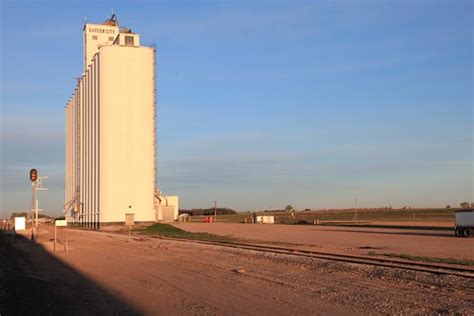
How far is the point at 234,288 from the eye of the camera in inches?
691

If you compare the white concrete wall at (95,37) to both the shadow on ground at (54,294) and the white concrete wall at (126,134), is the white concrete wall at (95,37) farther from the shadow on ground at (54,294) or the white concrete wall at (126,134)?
the shadow on ground at (54,294)

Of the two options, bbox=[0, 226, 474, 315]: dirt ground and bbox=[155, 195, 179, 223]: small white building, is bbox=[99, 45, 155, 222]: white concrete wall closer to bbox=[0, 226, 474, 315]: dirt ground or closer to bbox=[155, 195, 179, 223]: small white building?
bbox=[155, 195, 179, 223]: small white building

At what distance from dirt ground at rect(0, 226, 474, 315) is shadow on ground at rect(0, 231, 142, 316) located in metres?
0.02

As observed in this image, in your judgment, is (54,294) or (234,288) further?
(234,288)

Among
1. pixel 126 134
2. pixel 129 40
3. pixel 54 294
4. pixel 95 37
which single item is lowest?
pixel 54 294

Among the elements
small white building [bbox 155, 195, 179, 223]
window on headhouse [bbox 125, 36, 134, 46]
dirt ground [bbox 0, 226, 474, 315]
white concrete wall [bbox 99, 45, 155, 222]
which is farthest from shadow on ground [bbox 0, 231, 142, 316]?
small white building [bbox 155, 195, 179, 223]

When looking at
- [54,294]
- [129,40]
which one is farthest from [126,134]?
[54,294]

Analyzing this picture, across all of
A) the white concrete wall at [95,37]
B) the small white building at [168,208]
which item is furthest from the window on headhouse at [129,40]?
the small white building at [168,208]

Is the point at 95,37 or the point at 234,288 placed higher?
the point at 95,37

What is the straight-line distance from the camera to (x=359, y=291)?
16.3 meters

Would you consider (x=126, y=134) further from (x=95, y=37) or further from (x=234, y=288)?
(x=234, y=288)

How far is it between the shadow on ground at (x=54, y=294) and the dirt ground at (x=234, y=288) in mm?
25

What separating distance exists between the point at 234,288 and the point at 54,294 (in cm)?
535

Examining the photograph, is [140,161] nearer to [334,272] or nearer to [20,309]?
[334,272]
